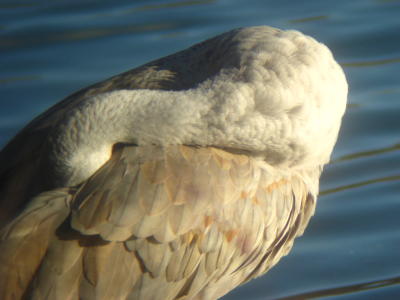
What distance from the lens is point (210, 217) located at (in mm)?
5051

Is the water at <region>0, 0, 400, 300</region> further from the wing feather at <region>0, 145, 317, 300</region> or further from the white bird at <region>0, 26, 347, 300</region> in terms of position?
the wing feather at <region>0, 145, 317, 300</region>

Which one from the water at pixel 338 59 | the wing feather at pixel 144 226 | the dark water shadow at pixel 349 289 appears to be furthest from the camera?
the water at pixel 338 59

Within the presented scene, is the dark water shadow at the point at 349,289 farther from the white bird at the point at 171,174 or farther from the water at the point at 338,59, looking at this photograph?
the white bird at the point at 171,174

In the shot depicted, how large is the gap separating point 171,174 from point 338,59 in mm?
3801

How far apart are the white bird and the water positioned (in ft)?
3.17

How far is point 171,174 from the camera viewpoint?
492cm

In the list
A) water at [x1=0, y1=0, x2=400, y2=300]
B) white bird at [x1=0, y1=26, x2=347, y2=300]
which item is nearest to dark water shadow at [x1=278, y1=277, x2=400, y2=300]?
water at [x1=0, y1=0, x2=400, y2=300]

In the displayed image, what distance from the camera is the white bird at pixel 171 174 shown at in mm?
4777

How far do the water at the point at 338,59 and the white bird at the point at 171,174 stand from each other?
97cm

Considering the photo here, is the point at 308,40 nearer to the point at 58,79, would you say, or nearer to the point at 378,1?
the point at 58,79

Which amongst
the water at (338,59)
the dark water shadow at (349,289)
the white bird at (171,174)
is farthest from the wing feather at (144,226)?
the water at (338,59)

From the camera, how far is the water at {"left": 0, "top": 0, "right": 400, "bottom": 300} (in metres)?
6.33

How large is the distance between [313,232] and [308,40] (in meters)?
1.67

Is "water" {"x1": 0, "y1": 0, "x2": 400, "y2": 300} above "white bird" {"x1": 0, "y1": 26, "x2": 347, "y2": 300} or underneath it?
underneath
